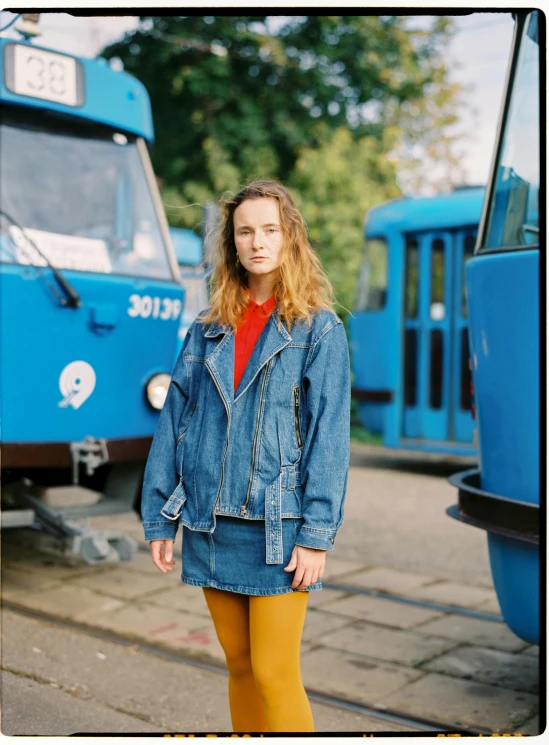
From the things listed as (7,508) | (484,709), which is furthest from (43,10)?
(7,508)

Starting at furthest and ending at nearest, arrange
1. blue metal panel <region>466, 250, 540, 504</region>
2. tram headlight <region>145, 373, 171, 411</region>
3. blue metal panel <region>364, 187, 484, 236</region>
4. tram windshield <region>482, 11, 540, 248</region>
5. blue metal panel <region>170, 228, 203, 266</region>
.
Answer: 1. blue metal panel <region>170, 228, 203, 266</region>
2. blue metal panel <region>364, 187, 484, 236</region>
3. tram headlight <region>145, 373, 171, 411</region>
4. tram windshield <region>482, 11, 540, 248</region>
5. blue metal panel <region>466, 250, 540, 504</region>

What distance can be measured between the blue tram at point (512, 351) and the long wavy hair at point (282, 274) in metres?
0.89

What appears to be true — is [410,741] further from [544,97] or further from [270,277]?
[544,97]

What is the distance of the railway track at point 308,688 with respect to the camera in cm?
342

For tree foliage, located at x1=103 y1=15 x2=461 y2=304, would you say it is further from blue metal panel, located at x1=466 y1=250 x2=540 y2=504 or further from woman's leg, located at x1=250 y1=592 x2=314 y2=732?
woman's leg, located at x1=250 y1=592 x2=314 y2=732

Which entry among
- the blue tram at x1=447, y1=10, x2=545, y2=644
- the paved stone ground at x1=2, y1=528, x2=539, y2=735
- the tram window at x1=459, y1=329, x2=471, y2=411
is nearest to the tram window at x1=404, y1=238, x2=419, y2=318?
the tram window at x1=459, y1=329, x2=471, y2=411

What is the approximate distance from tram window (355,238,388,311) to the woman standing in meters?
7.67

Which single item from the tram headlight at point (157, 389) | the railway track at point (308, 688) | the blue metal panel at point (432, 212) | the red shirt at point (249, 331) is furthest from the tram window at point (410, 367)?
the red shirt at point (249, 331)

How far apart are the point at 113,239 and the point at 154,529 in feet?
10.4

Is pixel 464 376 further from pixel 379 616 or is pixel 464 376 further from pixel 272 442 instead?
pixel 272 442

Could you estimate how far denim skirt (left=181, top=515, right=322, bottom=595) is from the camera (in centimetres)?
226

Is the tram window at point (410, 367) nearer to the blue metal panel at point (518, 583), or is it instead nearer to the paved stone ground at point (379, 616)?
the paved stone ground at point (379, 616)

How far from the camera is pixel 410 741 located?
213 cm

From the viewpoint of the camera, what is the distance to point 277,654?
228 cm
